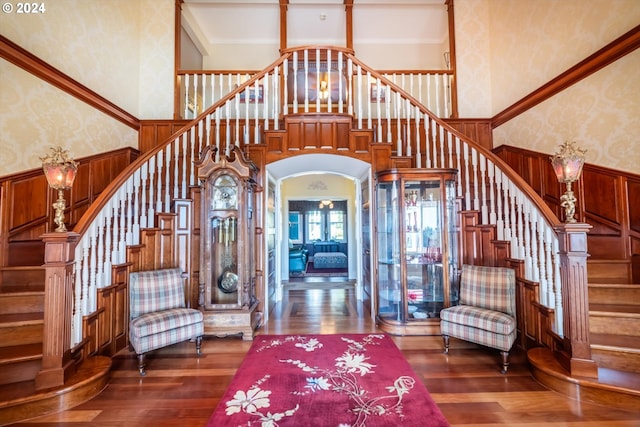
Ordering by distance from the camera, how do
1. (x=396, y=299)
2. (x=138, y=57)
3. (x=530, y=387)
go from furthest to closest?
(x=138, y=57) < (x=396, y=299) < (x=530, y=387)

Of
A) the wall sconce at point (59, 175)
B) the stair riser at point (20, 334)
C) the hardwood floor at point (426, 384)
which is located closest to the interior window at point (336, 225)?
the hardwood floor at point (426, 384)

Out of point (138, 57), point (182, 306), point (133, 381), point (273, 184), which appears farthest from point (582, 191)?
point (138, 57)

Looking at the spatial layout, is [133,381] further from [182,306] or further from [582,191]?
[582,191]

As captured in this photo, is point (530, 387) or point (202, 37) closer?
point (530, 387)

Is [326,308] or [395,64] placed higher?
[395,64]

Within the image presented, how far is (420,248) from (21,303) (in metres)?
4.08

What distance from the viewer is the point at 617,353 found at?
2.29 metres

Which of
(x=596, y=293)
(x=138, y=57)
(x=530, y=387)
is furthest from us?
(x=138, y=57)

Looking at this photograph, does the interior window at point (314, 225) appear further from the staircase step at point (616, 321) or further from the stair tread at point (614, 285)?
the staircase step at point (616, 321)

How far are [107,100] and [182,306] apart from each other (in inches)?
127

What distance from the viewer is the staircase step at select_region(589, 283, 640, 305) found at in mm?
2766

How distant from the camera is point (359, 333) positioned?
358cm

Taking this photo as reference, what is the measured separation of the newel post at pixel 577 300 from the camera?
7.36ft

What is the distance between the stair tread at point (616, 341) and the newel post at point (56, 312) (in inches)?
164
